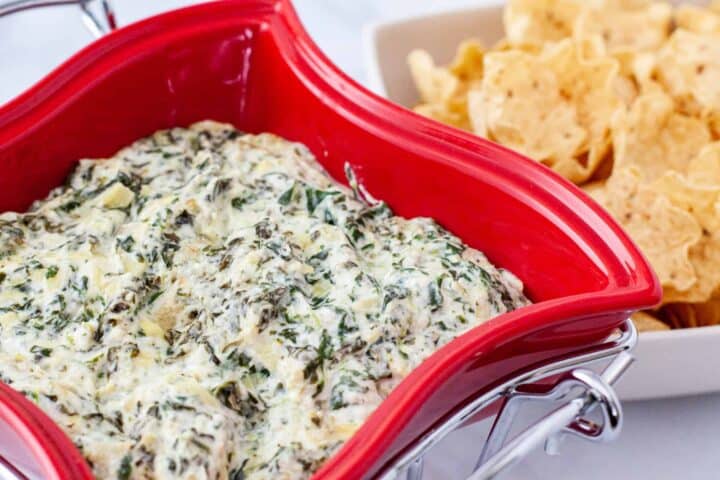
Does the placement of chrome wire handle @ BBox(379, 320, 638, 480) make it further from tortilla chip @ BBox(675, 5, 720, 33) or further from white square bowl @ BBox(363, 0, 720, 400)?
tortilla chip @ BBox(675, 5, 720, 33)

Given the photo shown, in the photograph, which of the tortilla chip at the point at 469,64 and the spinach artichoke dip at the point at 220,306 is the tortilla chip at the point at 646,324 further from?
the tortilla chip at the point at 469,64

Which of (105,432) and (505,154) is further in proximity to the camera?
(505,154)

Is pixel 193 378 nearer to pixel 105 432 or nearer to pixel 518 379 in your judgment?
pixel 105 432

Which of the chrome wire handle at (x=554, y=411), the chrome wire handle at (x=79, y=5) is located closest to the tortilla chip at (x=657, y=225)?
the chrome wire handle at (x=554, y=411)

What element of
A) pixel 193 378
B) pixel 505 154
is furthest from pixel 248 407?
pixel 505 154

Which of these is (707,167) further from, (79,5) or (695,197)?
(79,5)

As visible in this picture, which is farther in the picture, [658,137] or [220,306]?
[658,137]

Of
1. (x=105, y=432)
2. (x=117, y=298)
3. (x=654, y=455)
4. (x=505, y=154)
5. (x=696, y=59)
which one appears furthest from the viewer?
(x=696, y=59)

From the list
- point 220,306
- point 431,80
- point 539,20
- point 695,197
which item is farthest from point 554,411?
point 539,20
